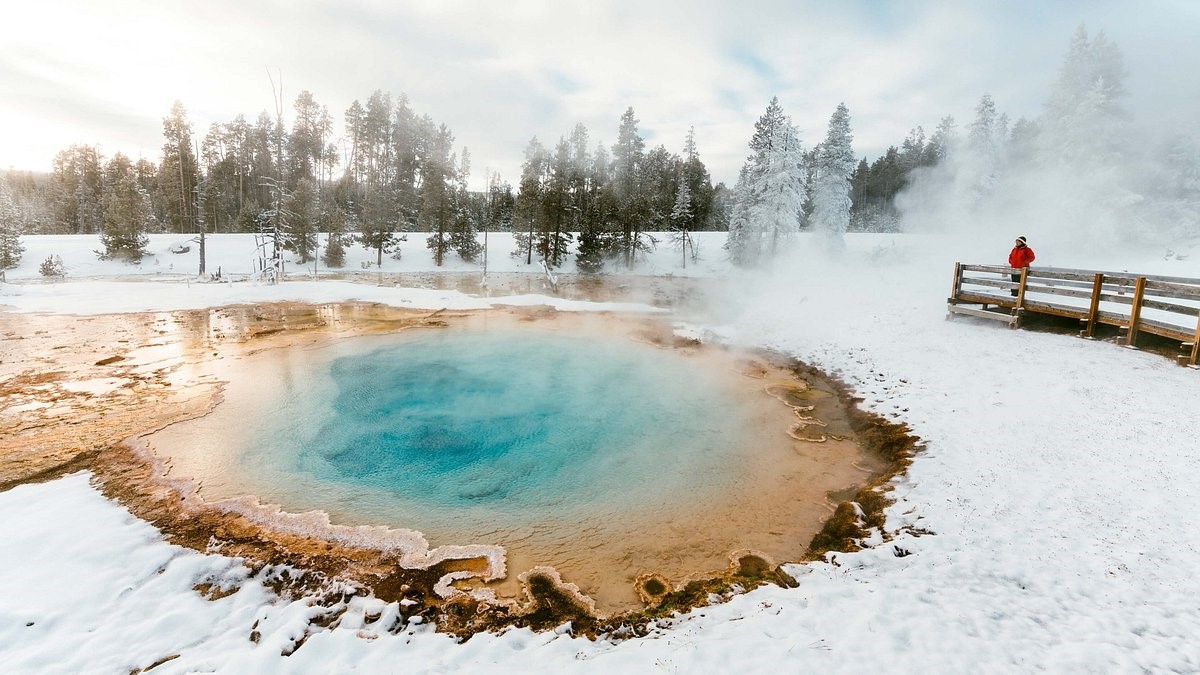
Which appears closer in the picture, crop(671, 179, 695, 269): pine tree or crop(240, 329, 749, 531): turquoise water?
crop(240, 329, 749, 531): turquoise water

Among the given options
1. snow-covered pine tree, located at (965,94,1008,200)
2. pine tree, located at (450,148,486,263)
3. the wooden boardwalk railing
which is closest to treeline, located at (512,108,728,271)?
pine tree, located at (450,148,486,263)

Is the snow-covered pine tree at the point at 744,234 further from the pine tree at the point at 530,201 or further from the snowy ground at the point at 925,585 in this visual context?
the snowy ground at the point at 925,585

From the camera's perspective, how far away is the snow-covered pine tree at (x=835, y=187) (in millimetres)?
39094

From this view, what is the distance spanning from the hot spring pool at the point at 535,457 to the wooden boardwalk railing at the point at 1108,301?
7203mm

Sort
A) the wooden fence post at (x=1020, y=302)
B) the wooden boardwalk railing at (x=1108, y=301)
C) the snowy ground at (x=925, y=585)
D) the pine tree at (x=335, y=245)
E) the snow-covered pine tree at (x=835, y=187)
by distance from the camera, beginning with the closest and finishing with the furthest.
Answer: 1. the snowy ground at (x=925, y=585)
2. the wooden boardwalk railing at (x=1108, y=301)
3. the wooden fence post at (x=1020, y=302)
4. the snow-covered pine tree at (x=835, y=187)
5. the pine tree at (x=335, y=245)

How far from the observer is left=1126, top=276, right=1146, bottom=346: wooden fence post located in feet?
34.2

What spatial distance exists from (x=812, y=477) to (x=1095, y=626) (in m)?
4.33

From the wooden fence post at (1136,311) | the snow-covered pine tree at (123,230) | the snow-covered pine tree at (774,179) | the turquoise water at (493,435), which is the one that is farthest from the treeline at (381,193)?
the wooden fence post at (1136,311)

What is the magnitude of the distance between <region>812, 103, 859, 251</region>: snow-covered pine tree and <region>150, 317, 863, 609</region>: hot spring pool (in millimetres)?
29924

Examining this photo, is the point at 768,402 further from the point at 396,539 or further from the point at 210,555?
the point at 210,555

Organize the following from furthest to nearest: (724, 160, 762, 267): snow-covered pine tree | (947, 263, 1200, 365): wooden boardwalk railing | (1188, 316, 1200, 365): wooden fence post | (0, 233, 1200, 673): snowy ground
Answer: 1. (724, 160, 762, 267): snow-covered pine tree
2. (947, 263, 1200, 365): wooden boardwalk railing
3. (1188, 316, 1200, 365): wooden fence post
4. (0, 233, 1200, 673): snowy ground

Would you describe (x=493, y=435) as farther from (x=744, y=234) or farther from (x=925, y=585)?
(x=744, y=234)

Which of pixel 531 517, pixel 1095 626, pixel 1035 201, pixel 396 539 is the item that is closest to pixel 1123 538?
pixel 1095 626

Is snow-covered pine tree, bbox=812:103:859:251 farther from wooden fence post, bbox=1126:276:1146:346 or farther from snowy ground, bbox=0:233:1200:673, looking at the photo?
snowy ground, bbox=0:233:1200:673
